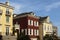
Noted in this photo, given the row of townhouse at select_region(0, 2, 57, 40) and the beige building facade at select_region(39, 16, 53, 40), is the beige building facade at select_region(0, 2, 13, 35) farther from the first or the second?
the beige building facade at select_region(39, 16, 53, 40)

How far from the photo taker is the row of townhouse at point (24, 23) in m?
51.5

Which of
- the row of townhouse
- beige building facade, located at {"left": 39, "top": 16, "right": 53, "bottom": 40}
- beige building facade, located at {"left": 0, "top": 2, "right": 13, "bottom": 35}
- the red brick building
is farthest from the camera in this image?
beige building facade, located at {"left": 39, "top": 16, "right": 53, "bottom": 40}

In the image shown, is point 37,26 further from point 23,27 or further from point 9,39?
point 9,39

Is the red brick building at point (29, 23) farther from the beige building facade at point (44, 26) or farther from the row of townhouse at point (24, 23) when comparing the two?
the beige building facade at point (44, 26)

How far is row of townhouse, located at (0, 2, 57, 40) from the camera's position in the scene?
169ft

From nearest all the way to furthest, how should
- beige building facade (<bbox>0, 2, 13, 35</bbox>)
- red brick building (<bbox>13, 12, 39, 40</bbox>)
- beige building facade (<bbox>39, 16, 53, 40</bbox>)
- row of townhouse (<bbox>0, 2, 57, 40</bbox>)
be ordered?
beige building facade (<bbox>0, 2, 13, 35</bbox>), row of townhouse (<bbox>0, 2, 57, 40</bbox>), red brick building (<bbox>13, 12, 39, 40</bbox>), beige building facade (<bbox>39, 16, 53, 40</bbox>)

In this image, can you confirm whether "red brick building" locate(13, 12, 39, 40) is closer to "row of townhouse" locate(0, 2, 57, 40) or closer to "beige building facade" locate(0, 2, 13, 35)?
"row of townhouse" locate(0, 2, 57, 40)

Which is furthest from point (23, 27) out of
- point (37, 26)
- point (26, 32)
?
point (37, 26)

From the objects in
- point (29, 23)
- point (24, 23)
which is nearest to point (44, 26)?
point (29, 23)

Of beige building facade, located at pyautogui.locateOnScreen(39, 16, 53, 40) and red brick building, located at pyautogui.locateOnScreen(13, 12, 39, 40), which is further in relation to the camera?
beige building facade, located at pyautogui.locateOnScreen(39, 16, 53, 40)

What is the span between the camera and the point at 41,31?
69.7m

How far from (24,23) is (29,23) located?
166 centimetres

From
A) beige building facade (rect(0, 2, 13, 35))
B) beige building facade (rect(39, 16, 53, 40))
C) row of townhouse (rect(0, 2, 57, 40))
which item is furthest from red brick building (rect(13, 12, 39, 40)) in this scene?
beige building facade (rect(0, 2, 13, 35))

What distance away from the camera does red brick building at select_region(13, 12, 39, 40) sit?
200 ft
